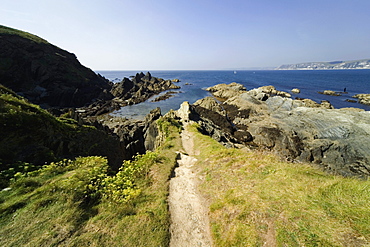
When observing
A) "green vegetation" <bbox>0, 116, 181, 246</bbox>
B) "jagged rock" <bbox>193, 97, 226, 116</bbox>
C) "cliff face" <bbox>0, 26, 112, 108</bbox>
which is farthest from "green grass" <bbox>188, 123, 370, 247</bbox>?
"cliff face" <bbox>0, 26, 112, 108</bbox>

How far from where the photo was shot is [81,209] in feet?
24.9

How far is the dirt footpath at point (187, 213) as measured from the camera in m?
7.03

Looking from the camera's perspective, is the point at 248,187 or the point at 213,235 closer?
the point at 213,235

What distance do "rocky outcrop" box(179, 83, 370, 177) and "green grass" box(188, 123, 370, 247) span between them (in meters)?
12.0

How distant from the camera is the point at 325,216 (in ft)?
20.1

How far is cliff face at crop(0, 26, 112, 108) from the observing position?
175 feet

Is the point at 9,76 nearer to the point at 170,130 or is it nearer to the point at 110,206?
the point at 170,130

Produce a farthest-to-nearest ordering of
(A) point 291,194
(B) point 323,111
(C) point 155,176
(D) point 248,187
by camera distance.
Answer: (B) point 323,111 → (C) point 155,176 → (D) point 248,187 → (A) point 291,194

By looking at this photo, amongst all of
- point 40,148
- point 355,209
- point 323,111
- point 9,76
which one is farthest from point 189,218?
point 9,76

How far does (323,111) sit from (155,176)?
152ft

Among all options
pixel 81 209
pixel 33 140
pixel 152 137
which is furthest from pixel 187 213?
pixel 152 137

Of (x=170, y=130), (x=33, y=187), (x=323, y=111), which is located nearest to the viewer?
(x=33, y=187)

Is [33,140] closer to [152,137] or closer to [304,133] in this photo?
[152,137]

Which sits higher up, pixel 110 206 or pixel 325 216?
pixel 325 216
